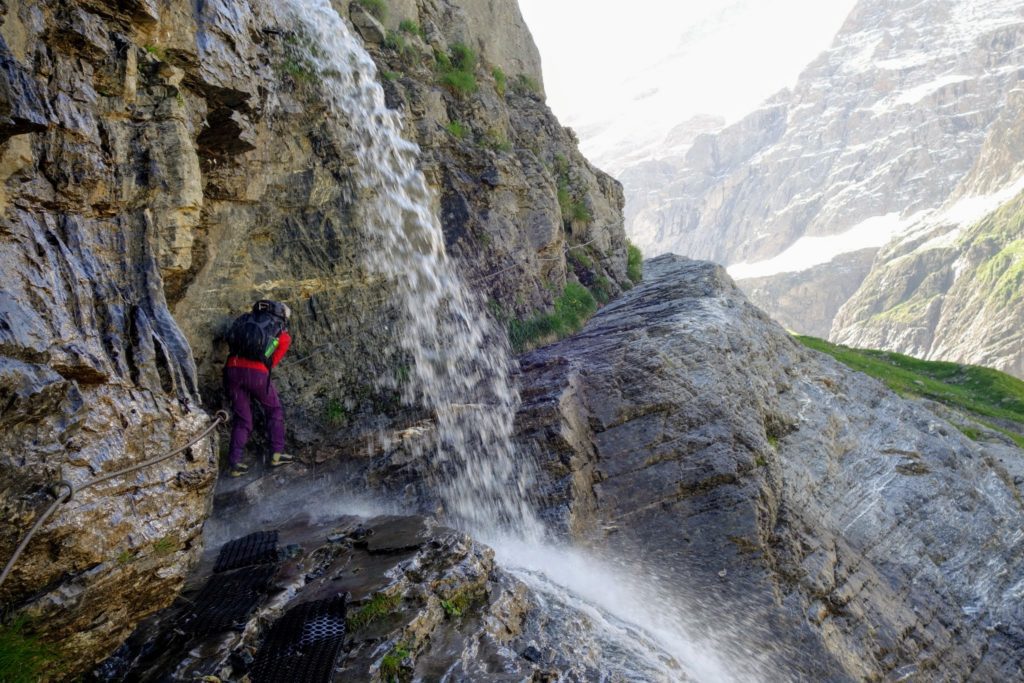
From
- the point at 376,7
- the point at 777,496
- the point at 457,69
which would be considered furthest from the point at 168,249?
the point at 777,496

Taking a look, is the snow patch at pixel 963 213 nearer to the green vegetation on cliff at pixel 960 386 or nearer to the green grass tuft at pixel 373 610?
the green vegetation on cliff at pixel 960 386

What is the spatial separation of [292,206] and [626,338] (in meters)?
6.39

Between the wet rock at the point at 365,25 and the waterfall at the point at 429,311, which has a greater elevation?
the wet rock at the point at 365,25

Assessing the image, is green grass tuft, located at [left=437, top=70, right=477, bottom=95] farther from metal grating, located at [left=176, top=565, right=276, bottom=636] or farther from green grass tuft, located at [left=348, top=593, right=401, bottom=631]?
green grass tuft, located at [left=348, top=593, right=401, bottom=631]

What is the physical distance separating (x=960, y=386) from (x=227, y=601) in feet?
126

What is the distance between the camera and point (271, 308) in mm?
9766

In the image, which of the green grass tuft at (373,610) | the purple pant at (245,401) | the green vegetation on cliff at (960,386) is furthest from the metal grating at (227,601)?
the green vegetation on cliff at (960,386)

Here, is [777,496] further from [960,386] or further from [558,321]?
[960,386]

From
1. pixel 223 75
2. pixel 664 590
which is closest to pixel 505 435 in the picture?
pixel 664 590

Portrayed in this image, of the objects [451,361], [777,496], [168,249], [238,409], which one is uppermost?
[168,249]

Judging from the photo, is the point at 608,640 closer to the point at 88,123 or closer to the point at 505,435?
the point at 505,435

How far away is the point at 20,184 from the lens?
5.84m

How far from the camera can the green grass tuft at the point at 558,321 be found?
1359 cm

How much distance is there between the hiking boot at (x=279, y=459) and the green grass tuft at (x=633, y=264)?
10980mm
